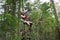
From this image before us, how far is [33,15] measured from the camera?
6645mm

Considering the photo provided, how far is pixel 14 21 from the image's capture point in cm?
470

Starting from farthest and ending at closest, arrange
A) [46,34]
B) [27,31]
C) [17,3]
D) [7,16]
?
[46,34] → [27,31] → [17,3] → [7,16]

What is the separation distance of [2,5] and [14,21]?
611 mm

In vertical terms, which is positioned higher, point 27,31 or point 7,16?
point 7,16

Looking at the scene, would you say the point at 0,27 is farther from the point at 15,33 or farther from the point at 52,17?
the point at 52,17

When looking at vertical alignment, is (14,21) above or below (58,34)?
above

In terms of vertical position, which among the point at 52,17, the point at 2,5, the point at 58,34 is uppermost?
the point at 2,5

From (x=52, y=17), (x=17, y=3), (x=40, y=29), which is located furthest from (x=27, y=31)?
(x=17, y=3)

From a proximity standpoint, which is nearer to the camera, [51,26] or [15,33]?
[15,33]

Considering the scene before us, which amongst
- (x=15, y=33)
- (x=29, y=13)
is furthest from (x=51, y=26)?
(x=15, y=33)

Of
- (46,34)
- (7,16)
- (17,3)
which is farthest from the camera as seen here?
(46,34)

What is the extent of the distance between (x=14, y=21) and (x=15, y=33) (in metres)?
0.66

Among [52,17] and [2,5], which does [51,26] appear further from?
[2,5]

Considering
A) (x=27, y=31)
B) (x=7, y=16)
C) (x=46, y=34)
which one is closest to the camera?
(x=7, y=16)
